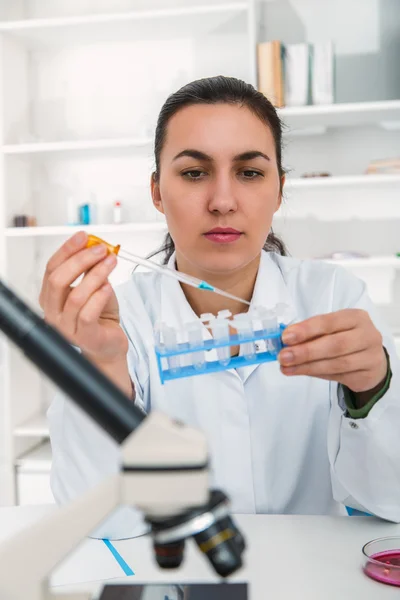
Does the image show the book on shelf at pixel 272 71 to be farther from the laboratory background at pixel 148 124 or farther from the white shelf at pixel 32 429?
the white shelf at pixel 32 429

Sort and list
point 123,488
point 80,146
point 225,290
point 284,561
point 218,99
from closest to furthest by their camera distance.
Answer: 1. point 123,488
2. point 284,561
3. point 218,99
4. point 225,290
5. point 80,146

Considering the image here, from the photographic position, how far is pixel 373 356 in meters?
0.96

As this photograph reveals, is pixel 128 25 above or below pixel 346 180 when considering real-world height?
above

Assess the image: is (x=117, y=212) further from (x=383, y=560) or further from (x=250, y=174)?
(x=383, y=560)

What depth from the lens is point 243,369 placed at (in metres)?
1.35

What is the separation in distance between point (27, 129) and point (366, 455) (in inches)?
94.5

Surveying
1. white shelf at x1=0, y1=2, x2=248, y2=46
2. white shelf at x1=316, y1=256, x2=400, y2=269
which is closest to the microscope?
white shelf at x1=316, y1=256, x2=400, y2=269

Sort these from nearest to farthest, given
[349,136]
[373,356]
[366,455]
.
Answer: [373,356], [366,455], [349,136]

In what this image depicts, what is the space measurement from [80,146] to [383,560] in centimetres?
218

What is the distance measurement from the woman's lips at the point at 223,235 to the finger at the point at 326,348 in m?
0.38

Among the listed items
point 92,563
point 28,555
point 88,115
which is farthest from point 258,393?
point 88,115

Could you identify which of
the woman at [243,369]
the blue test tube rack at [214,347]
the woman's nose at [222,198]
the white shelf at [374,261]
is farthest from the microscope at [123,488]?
the white shelf at [374,261]

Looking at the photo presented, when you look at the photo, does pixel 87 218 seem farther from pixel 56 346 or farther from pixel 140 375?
pixel 56 346

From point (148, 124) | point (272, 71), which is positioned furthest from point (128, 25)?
point (272, 71)
